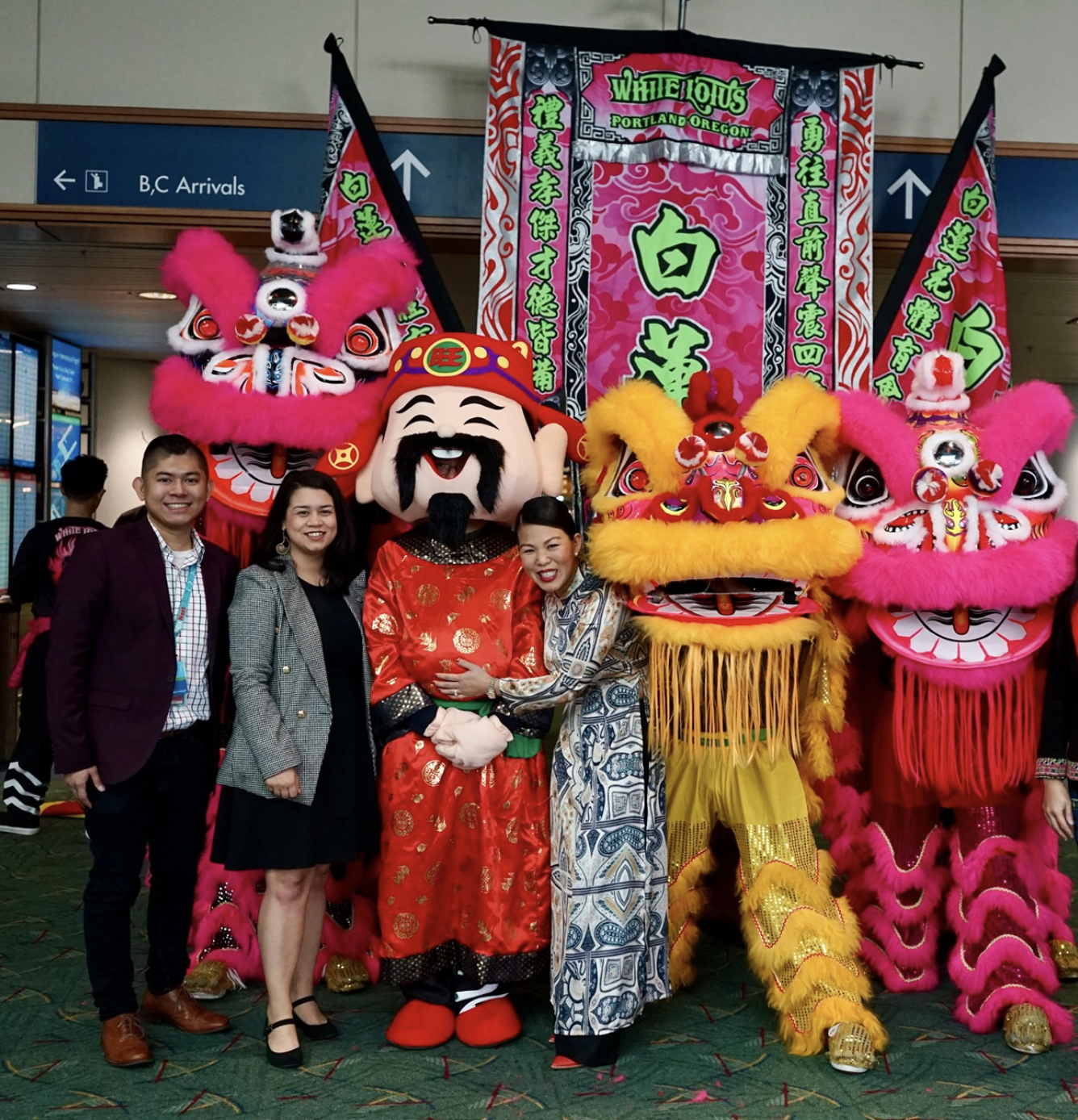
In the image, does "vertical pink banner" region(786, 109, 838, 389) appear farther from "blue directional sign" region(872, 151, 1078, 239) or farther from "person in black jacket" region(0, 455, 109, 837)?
"person in black jacket" region(0, 455, 109, 837)

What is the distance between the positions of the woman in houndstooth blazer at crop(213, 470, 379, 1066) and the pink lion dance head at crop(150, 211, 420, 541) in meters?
0.36

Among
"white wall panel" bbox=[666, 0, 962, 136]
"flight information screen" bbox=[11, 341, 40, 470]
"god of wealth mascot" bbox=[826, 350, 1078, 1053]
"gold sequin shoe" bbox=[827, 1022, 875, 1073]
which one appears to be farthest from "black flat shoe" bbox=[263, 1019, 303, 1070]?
"flight information screen" bbox=[11, 341, 40, 470]

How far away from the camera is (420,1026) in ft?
8.77

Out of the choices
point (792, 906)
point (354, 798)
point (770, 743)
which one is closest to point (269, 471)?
point (354, 798)

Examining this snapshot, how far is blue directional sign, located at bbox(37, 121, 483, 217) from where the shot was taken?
3869 mm

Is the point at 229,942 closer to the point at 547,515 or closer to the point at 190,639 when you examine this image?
the point at 190,639

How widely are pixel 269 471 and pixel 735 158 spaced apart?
1694 mm

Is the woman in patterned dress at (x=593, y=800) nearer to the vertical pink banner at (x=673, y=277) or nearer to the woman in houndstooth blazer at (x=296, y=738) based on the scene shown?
the woman in houndstooth blazer at (x=296, y=738)

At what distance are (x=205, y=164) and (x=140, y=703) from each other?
83.8 inches

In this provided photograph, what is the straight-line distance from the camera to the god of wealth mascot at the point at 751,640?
2.51 meters

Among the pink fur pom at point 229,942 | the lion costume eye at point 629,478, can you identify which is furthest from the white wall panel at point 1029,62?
the pink fur pom at point 229,942

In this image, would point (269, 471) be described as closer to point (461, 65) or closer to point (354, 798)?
point (354, 798)

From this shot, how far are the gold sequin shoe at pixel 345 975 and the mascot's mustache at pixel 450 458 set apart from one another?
1220mm

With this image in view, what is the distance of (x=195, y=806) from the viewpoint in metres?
2.64
